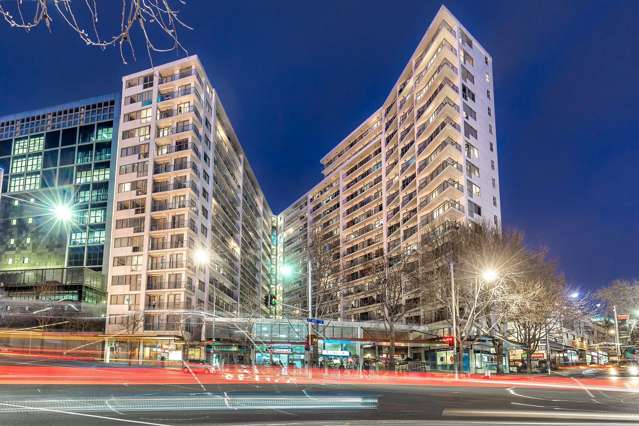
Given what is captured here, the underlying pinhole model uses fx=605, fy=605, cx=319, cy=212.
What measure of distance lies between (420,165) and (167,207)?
38118mm

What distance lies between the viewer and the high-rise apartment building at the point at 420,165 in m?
82.9

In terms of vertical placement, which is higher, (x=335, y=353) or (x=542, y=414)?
(x=335, y=353)

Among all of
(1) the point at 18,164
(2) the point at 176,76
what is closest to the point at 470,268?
(2) the point at 176,76

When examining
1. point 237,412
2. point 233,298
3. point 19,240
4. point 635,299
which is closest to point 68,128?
point 19,240

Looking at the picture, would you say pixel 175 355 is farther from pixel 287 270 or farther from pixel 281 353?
pixel 287 270

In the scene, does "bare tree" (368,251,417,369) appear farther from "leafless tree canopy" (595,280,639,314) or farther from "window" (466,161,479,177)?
"leafless tree canopy" (595,280,639,314)

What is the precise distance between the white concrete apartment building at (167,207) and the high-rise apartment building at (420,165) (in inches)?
649

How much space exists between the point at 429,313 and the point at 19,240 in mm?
63026

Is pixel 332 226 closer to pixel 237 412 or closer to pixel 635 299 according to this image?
pixel 635 299

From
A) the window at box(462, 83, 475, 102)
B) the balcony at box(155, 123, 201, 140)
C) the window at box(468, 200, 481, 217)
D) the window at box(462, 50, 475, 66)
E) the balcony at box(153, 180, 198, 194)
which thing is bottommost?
the window at box(468, 200, 481, 217)

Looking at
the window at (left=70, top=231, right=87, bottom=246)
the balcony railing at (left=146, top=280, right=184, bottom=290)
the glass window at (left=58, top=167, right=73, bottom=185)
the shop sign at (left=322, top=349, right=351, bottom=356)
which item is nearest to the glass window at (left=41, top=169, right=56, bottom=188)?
the glass window at (left=58, top=167, right=73, bottom=185)

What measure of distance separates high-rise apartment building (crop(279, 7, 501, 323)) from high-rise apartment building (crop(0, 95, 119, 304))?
106ft

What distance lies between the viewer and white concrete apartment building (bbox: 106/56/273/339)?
81.6m

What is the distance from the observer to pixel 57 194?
3782 inches
